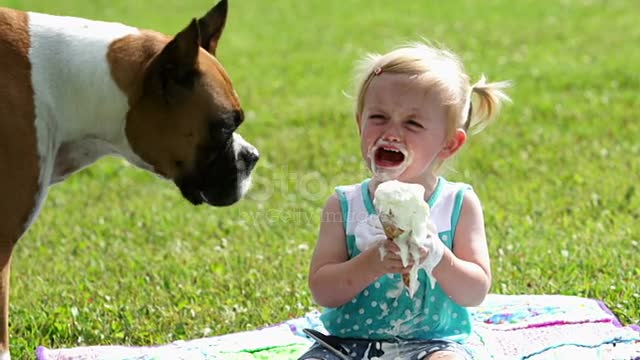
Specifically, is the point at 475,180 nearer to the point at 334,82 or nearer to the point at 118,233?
the point at 118,233

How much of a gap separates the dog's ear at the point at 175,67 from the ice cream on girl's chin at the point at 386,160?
2.88ft

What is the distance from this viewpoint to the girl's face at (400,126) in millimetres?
4453

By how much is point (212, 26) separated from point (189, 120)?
1.78 ft

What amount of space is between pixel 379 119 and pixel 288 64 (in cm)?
945

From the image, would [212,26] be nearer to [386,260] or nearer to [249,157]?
[249,157]

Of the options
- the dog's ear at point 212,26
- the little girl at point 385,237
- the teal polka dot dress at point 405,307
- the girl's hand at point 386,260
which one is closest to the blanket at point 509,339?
the teal polka dot dress at point 405,307

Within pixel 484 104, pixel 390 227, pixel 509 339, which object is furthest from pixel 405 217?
pixel 509 339

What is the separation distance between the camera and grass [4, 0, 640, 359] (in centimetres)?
597

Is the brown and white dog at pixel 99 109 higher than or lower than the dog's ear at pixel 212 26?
lower

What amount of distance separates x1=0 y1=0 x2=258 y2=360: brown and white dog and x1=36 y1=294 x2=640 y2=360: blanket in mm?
700

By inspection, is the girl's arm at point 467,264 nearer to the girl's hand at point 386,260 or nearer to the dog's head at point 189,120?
the girl's hand at point 386,260

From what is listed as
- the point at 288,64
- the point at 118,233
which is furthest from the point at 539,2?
the point at 118,233

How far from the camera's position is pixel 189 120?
16.1ft

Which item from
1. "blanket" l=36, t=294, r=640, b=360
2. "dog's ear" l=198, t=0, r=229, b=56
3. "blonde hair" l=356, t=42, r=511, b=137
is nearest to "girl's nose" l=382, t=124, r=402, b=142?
"blonde hair" l=356, t=42, r=511, b=137
